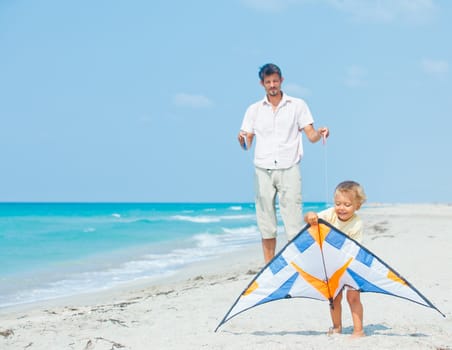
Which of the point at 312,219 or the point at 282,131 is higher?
the point at 282,131

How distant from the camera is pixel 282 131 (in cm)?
491

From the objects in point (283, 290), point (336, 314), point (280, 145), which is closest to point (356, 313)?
point (336, 314)

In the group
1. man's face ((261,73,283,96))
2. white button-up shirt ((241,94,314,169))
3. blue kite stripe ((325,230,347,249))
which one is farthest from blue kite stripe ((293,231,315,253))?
man's face ((261,73,283,96))

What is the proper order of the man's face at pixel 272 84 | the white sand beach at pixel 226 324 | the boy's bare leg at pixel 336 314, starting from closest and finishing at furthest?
the white sand beach at pixel 226 324
the boy's bare leg at pixel 336 314
the man's face at pixel 272 84

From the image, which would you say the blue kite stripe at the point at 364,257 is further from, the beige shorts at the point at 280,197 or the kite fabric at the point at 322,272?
the beige shorts at the point at 280,197

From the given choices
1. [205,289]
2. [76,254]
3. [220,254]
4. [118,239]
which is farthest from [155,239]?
[205,289]

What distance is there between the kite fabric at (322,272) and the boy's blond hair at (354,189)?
244 mm

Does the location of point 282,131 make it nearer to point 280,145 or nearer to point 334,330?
point 280,145

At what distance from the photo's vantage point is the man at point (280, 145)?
193 inches

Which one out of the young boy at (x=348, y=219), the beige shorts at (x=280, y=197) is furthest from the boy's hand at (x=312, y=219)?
the beige shorts at (x=280, y=197)

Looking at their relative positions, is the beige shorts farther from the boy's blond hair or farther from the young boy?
the boy's blond hair

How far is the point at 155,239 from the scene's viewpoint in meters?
18.6

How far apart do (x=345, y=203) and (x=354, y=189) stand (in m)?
0.10

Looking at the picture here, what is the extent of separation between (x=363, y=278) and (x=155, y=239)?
15424mm
